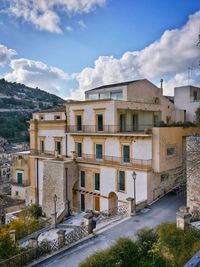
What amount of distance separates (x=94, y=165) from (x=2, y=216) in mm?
11642

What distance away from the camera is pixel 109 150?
23.9 metres

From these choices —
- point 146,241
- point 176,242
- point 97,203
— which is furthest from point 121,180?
point 176,242

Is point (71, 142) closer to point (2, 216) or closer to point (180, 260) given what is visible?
point (2, 216)

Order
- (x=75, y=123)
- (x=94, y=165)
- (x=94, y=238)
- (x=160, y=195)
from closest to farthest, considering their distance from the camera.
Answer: (x=94, y=238)
(x=160, y=195)
(x=94, y=165)
(x=75, y=123)

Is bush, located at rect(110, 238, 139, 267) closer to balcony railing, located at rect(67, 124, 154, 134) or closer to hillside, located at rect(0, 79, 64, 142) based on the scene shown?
balcony railing, located at rect(67, 124, 154, 134)

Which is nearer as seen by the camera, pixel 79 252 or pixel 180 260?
pixel 180 260

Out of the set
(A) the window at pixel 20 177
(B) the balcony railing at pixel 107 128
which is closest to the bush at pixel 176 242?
(B) the balcony railing at pixel 107 128

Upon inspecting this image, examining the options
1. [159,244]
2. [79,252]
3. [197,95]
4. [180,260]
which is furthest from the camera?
[197,95]

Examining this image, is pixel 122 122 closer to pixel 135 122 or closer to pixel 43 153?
pixel 135 122

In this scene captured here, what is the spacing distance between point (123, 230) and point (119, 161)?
313 inches

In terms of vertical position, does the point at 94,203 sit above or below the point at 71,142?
below

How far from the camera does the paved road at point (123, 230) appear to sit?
482 inches

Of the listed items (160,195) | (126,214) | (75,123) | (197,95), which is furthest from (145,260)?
(197,95)

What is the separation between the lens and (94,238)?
14.7 metres
